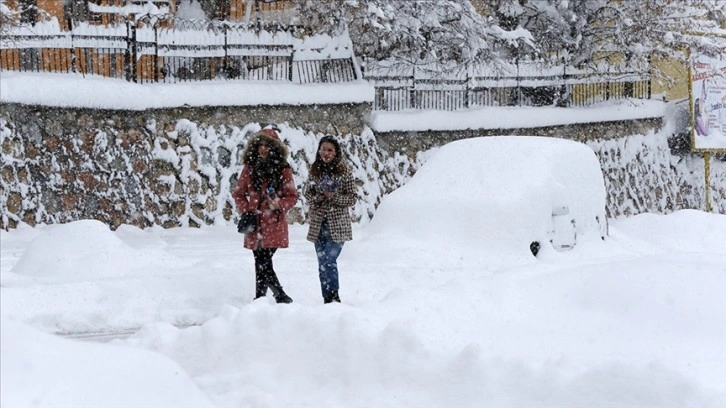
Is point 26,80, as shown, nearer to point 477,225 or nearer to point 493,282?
point 477,225

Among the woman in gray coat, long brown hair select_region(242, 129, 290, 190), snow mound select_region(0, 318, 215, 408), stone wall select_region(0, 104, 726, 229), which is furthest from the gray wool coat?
stone wall select_region(0, 104, 726, 229)

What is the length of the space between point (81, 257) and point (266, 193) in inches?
105

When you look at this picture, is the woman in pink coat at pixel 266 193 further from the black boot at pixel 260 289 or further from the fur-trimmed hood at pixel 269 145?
the black boot at pixel 260 289

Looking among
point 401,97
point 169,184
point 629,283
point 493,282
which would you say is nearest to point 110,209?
point 169,184

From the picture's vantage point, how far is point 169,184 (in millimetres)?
16609

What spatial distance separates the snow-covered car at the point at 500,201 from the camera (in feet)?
42.0

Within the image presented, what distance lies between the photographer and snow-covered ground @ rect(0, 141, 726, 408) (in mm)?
5699

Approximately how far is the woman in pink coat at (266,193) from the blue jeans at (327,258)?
299 mm

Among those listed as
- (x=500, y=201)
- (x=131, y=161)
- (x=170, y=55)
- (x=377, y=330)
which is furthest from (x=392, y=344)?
(x=170, y=55)

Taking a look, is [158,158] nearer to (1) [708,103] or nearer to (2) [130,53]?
(2) [130,53]

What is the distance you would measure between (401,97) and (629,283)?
12941 mm

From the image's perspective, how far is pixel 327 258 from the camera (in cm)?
1001

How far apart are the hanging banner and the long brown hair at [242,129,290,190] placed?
17027mm

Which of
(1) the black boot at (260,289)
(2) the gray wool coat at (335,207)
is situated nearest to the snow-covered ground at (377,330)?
(1) the black boot at (260,289)
